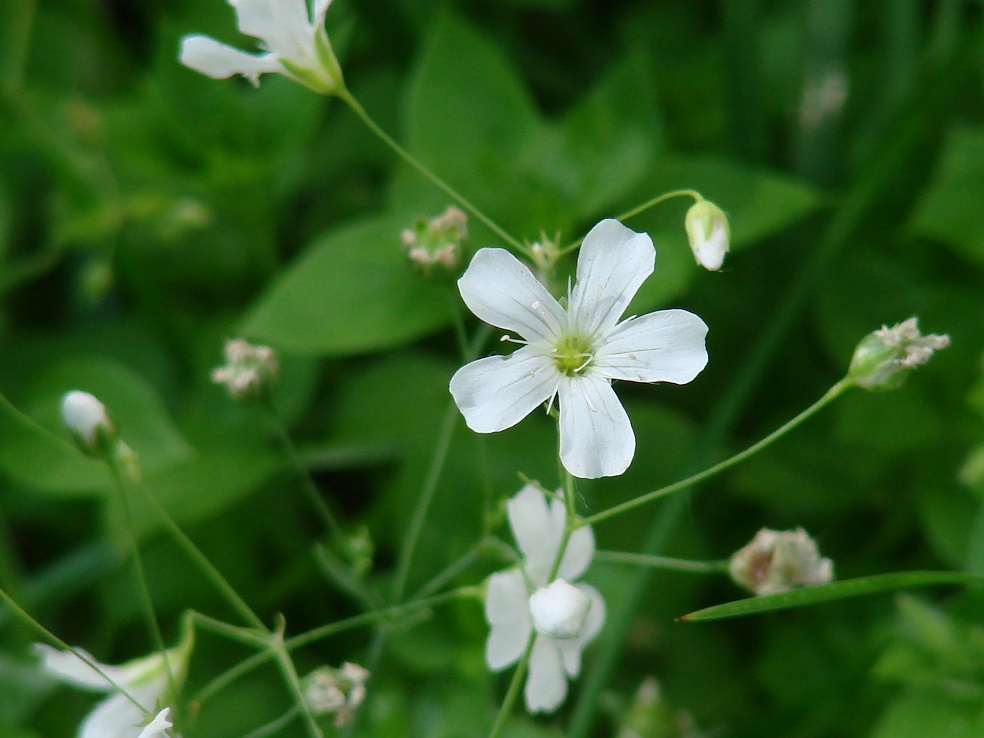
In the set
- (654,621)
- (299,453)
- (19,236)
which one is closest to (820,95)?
(654,621)

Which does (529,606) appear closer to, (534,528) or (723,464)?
(534,528)

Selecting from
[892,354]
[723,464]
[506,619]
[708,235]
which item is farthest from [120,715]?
[892,354]

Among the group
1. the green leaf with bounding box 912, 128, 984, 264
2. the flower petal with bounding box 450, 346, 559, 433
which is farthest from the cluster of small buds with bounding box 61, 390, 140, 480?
the green leaf with bounding box 912, 128, 984, 264

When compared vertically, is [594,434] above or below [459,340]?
above

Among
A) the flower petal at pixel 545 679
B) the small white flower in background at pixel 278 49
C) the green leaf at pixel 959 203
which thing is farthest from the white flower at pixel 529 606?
the green leaf at pixel 959 203

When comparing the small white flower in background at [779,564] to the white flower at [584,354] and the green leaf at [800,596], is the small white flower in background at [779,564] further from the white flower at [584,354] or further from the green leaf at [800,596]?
the white flower at [584,354]

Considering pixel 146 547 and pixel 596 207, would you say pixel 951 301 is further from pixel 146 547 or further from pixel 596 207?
pixel 146 547
